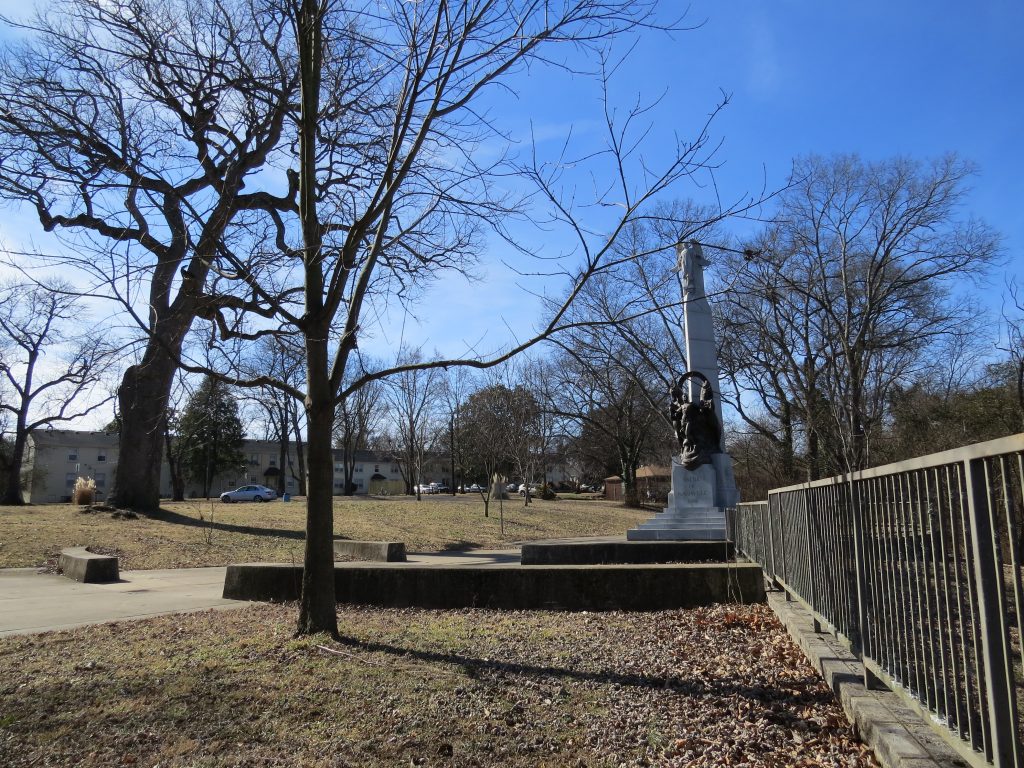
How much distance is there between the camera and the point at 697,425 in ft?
51.9

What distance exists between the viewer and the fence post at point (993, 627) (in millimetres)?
2121

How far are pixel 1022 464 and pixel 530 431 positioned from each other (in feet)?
143

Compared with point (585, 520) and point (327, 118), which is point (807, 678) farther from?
point (585, 520)

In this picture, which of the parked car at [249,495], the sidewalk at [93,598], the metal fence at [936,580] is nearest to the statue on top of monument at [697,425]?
the sidewalk at [93,598]

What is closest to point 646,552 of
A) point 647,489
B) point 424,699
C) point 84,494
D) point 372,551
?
point 372,551

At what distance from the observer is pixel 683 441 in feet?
53.0

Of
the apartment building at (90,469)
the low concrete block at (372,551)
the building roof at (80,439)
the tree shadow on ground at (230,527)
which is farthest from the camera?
the building roof at (80,439)

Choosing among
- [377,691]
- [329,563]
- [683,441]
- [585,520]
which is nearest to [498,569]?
[329,563]

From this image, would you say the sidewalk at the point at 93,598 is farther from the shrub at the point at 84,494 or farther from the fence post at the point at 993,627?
the shrub at the point at 84,494

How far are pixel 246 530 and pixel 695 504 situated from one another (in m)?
12.2

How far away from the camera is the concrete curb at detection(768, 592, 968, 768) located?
2.81 meters

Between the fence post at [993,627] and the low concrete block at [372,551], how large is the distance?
13485 millimetres

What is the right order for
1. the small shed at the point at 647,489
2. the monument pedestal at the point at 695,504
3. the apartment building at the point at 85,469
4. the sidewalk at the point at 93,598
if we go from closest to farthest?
the sidewalk at the point at 93,598, the monument pedestal at the point at 695,504, the small shed at the point at 647,489, the apartment building at the point at 85,469

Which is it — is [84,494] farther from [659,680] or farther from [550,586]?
[659,680]
